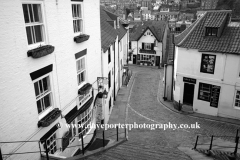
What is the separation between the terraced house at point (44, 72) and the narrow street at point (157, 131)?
105 inches

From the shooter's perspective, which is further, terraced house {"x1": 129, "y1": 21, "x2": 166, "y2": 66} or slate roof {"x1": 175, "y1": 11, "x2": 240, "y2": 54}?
terraced house {"x1": 129, "y1": 21, "x2": 166, "y2": 66}

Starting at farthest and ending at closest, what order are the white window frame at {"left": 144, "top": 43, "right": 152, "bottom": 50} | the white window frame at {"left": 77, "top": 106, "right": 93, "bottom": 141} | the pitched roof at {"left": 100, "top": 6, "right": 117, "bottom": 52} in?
the white window frame at {"left": 144, "top": 43, "right": 152, "bottom": 50} → the pitched roof at {"left": 100, "top": 6, "right": 117, "bottom": 52} → the white window frame at {"left": 77, "top": 106, "right": 93, "bottom": 141}

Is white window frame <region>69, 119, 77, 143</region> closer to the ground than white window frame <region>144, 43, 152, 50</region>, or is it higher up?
closer to the ground

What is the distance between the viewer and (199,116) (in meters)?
18.3

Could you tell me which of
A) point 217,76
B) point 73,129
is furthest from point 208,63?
point 73,129

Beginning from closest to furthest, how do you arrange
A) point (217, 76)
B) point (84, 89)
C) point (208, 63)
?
point (84, 89)
point (217, 76)
point (208, 63)

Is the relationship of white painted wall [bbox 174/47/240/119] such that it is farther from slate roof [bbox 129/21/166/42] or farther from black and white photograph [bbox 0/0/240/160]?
slate roof [bbox 129/21/166/42]

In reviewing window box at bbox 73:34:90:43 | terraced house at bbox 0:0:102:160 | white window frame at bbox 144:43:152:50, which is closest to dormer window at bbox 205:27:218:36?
terraced house at bbox 0:0:102:160

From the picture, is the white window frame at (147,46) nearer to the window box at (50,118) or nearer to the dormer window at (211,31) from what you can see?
the dormer window at (211,31)

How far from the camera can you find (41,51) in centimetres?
724

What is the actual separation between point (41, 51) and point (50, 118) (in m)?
2.69

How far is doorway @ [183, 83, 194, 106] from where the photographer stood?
1914cm

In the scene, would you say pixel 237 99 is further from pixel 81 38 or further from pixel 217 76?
pixel 81 38

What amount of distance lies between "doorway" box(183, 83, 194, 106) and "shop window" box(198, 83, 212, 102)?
791mm
